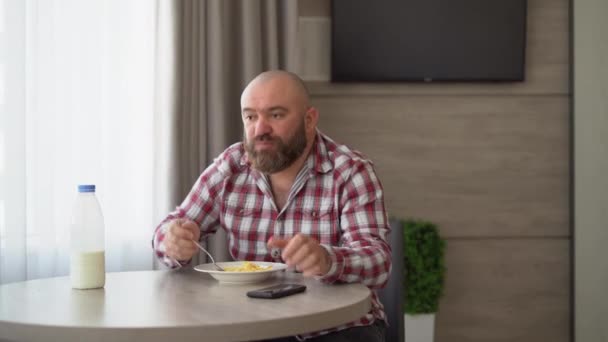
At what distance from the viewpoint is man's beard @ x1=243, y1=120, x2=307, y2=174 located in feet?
7.29

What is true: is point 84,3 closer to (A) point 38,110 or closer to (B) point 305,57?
(A) point 38,110

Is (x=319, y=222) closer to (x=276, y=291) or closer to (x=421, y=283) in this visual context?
(x=276, y=291)

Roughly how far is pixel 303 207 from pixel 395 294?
38cm

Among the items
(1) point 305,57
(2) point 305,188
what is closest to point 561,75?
(1) point 305,57

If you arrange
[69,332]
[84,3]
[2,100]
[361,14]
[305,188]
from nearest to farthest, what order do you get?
1. [69,332]
2. [305,188]
3. [2,100]
4. [84,3]
5. [361,14]

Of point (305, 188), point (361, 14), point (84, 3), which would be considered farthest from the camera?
point (361, 14)

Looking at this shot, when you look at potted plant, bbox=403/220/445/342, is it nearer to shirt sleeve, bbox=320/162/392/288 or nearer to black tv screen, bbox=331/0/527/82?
black tv screen, bbox=331/0/527/82

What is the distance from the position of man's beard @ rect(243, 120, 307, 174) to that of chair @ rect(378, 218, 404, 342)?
1.29 feet

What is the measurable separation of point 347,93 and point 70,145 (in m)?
1.38

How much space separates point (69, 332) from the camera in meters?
1.27

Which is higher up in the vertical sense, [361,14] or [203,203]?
[361,14]

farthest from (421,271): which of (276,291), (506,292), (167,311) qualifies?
(167,311)

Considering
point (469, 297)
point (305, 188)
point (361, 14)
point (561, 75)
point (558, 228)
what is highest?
point (361, 14)

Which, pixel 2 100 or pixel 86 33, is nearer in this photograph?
pixel 2 100
